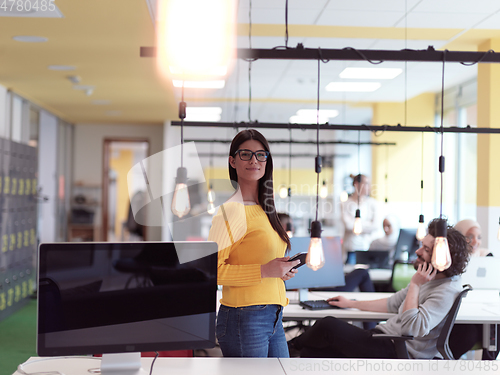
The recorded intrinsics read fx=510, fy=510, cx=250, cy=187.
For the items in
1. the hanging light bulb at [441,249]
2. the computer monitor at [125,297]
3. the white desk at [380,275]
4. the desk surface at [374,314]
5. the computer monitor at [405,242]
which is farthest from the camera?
the computer monitor at [405,242]

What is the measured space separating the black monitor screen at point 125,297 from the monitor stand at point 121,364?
0.07 meters

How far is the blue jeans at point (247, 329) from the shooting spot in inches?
77.1

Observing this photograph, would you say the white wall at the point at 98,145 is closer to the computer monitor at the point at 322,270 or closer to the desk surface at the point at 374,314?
the computer monitor at the point at 322,270

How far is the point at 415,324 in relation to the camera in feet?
9.24

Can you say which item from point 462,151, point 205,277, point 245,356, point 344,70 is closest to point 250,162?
point 205,277

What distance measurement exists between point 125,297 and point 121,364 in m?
0.26

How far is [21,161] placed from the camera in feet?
21.5

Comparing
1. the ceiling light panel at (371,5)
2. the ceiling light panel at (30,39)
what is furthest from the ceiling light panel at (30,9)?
the ceiling light panel at (371,5)

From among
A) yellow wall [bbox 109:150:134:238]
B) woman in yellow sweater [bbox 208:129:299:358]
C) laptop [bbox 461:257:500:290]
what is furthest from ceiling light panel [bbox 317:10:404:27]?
yellow wall [bbox 109:150:134:238]

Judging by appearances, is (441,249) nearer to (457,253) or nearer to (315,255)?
(315,255)

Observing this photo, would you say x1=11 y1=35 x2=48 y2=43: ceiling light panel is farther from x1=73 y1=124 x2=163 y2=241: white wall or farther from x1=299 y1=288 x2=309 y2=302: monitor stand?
x1=73 y1=124 x2=163 y2=241: white wall

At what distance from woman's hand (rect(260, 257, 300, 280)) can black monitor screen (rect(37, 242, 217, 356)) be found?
20 cm

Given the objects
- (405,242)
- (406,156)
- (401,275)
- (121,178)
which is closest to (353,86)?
(406,156)

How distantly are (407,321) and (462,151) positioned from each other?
615 centimetres
